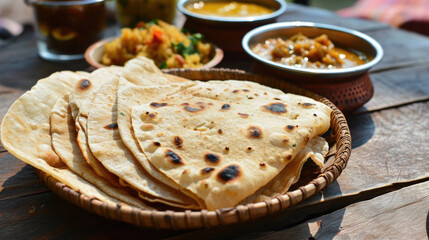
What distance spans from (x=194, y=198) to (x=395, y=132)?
4.17 ft

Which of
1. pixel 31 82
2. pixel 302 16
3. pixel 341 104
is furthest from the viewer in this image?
pixel 302 16

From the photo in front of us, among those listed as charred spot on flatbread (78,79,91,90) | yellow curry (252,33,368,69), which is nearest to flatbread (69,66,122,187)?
charred spot on flatbread (78,79,91,90)

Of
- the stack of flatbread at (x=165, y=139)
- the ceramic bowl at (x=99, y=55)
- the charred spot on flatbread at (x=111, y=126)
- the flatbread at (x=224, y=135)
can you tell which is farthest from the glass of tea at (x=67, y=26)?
the charred spot on flatbread at (x=111, y=126)

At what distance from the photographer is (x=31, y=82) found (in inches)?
102

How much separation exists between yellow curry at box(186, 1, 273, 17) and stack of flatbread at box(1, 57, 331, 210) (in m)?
1.44

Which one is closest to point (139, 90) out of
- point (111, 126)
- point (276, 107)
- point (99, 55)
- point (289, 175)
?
point (111, 126)

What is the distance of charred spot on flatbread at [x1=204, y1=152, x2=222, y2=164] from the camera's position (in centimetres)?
142

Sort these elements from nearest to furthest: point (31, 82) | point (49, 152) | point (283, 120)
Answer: point (49, 152)
point (283, 120)
point (31, 82)

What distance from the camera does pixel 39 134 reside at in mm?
1582

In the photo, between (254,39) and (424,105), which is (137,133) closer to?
(254,39)

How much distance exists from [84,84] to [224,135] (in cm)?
70

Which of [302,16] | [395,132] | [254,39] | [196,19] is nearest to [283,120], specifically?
[395,132]

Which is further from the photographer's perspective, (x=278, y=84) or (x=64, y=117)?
(x=278, y=84)

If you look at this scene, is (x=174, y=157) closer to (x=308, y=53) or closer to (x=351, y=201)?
(x=351, y=201)
